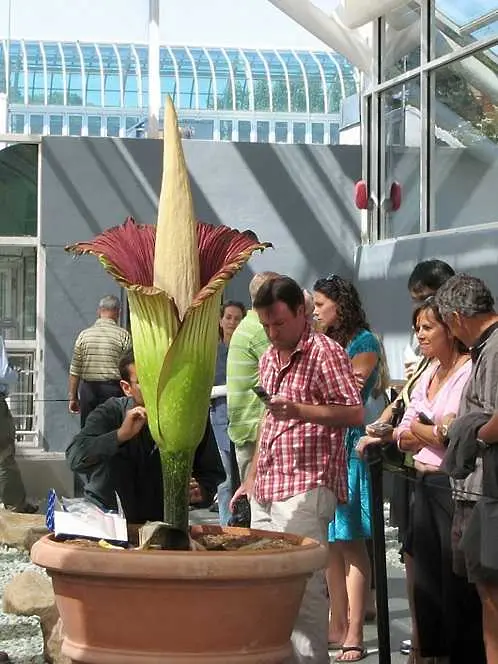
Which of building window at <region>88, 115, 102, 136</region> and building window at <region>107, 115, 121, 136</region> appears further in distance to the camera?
building window at <region>107, 115, 121, 136</region>

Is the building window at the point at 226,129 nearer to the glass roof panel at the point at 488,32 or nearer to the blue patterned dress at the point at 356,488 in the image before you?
the glass roof panel at the point at 488,32

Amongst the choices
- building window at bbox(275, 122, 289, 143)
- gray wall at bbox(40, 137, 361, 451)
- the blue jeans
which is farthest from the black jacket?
building window at bbox(275, 122, 289, 143)

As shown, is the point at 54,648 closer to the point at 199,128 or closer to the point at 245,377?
the point at 245,377

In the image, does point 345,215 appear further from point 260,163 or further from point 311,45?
point 311,45

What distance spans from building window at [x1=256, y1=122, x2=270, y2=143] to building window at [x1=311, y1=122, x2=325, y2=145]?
498mm

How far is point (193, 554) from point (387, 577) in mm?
1704

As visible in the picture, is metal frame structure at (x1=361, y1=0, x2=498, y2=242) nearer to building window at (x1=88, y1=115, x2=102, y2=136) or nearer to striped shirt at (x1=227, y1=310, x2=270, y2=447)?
building window at (x1=88, y1=115, x2=102, y2=136)

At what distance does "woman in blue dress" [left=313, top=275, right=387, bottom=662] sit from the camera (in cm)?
584

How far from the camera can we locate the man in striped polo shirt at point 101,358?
11.2 m

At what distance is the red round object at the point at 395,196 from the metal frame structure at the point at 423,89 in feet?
0.39

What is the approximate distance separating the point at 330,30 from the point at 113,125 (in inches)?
114

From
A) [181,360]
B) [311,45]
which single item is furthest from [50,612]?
[311,45]

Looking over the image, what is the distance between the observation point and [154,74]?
48.4 ft

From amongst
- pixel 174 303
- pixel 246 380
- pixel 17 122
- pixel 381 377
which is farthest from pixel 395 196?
pixel 174 303
